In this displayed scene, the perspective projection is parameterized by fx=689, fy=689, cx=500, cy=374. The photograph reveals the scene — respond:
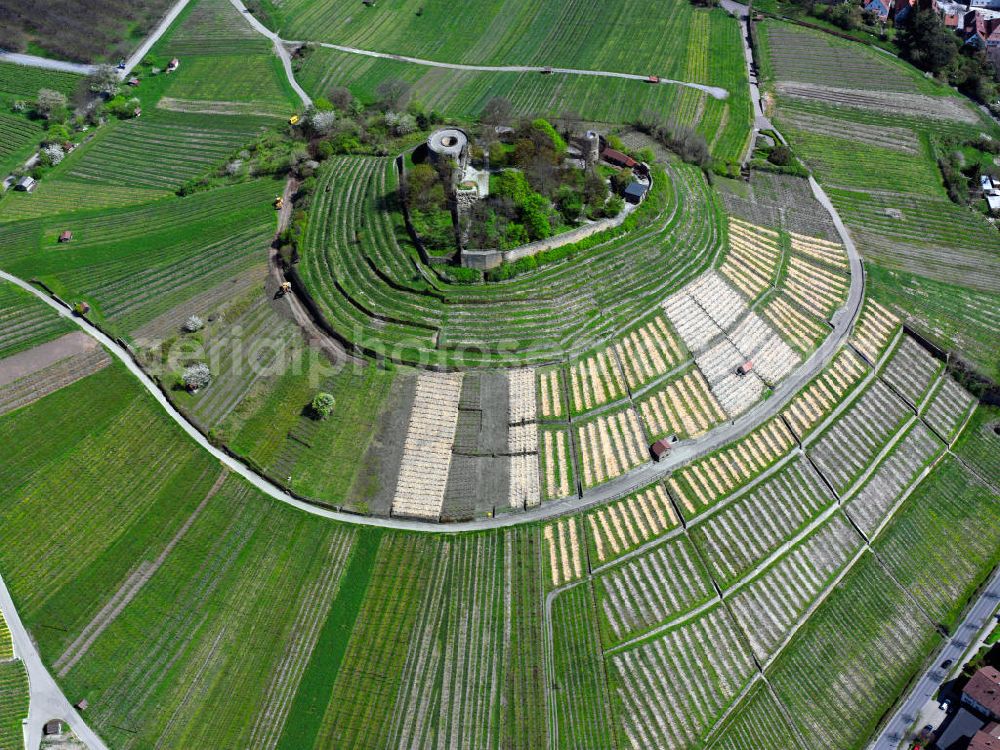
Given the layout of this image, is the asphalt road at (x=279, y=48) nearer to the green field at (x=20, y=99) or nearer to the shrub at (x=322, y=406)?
the green field at (x=20, y=99)

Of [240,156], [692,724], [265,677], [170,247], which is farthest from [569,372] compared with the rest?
[240,156]

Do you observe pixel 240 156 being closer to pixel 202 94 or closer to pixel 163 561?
pixel 202 94

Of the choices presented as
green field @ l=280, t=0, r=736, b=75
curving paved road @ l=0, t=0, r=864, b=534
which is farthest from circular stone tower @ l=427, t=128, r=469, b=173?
green field @ l=280, t=0, r=736, b=75

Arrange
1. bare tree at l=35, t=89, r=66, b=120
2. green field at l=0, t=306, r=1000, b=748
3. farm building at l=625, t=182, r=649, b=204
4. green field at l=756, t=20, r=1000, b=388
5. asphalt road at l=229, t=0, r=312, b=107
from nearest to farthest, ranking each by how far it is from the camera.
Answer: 1. green field at l=0, t=306, r=1000, b=748
2. farm building at l=625, t=182, r=649, b=204
3. green field at l=756, t=20, r=1000, b=388
4. bare tree at l=35, t=89, r=66, b=120
5. asphalt road at l=229, t=0, r=312, b=107

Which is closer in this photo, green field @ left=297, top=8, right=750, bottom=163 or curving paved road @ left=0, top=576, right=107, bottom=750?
curving paved road @ left=0, top=576, right=107, bottom=750

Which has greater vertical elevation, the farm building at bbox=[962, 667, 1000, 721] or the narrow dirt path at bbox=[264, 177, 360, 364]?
the narrow dirt path at bbox=[264, 177, 360, 364]

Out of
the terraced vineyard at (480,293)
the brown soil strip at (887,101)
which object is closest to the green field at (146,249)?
the terraced vineyard at (480,293)

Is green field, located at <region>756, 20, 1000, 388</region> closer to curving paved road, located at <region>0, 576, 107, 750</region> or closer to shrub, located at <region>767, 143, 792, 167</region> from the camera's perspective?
shrub, located at <region>767, 143, 792, 167</region>

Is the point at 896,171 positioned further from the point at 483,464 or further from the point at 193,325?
the point at 193,325
